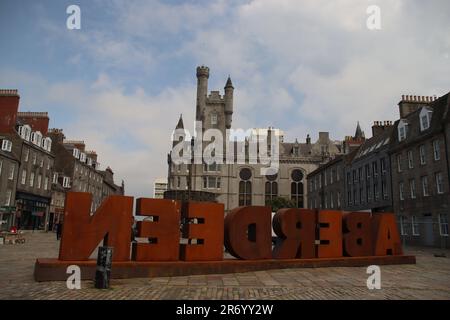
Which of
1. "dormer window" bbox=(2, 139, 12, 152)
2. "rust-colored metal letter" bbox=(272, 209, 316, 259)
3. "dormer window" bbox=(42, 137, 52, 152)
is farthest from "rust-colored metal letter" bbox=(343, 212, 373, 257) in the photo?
"dormer window" bbox=(42, 137, 52, 152)

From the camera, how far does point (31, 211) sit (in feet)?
154

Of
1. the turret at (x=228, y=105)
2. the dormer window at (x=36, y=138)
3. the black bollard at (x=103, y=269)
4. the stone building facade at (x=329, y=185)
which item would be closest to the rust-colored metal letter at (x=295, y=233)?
the black bollard at (x=103, y=269)

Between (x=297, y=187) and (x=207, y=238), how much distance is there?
72598 mm

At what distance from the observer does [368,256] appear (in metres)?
17.6

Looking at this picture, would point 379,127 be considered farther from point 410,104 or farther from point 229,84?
point 229,84

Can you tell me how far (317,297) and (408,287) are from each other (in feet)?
12.6

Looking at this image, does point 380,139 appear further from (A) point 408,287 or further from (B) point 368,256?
(A) point 408,287

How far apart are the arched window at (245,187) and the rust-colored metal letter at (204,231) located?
6850 centimetres

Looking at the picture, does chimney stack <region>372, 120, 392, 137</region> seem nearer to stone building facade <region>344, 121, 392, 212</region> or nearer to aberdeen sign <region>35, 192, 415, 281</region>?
stone building facade <region>344, 121, 392, 212</region>

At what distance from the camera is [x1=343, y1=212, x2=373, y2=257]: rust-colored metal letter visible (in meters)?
17.3

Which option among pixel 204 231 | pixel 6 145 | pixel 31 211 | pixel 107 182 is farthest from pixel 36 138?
pixel 204 231

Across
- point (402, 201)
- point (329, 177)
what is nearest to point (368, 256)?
point (402, 201)

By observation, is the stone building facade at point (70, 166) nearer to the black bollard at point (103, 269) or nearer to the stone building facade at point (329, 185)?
the stone building facade at point (329, 185)

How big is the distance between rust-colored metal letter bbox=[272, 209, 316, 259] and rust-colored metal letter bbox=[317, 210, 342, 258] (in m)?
0.40
